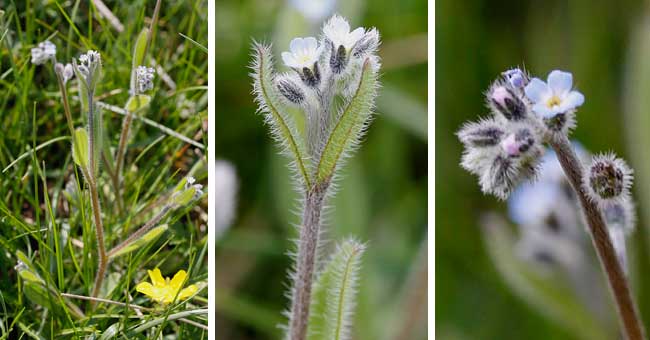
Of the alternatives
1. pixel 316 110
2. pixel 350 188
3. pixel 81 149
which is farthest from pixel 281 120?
pixel 350 188

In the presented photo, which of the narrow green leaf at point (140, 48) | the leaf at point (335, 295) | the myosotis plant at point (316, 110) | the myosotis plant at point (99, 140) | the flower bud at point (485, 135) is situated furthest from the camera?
the narrow green leaf at point (140, 48)

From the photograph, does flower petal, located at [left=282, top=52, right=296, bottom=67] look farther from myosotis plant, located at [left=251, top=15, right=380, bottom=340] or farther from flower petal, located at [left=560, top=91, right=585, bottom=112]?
flower petal, located at [left=560, top=91, right=585, bottom=112]

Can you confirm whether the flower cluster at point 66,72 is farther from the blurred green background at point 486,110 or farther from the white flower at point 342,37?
the blurred green background at point 486,110

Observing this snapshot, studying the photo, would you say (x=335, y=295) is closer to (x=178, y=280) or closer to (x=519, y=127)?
(x=178, y=280)

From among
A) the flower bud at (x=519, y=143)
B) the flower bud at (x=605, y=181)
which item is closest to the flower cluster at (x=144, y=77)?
the flower bud at (x=519, y=143)

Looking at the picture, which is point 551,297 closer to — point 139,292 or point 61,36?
point 139,292

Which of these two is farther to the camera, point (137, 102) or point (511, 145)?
point (137, 102)
